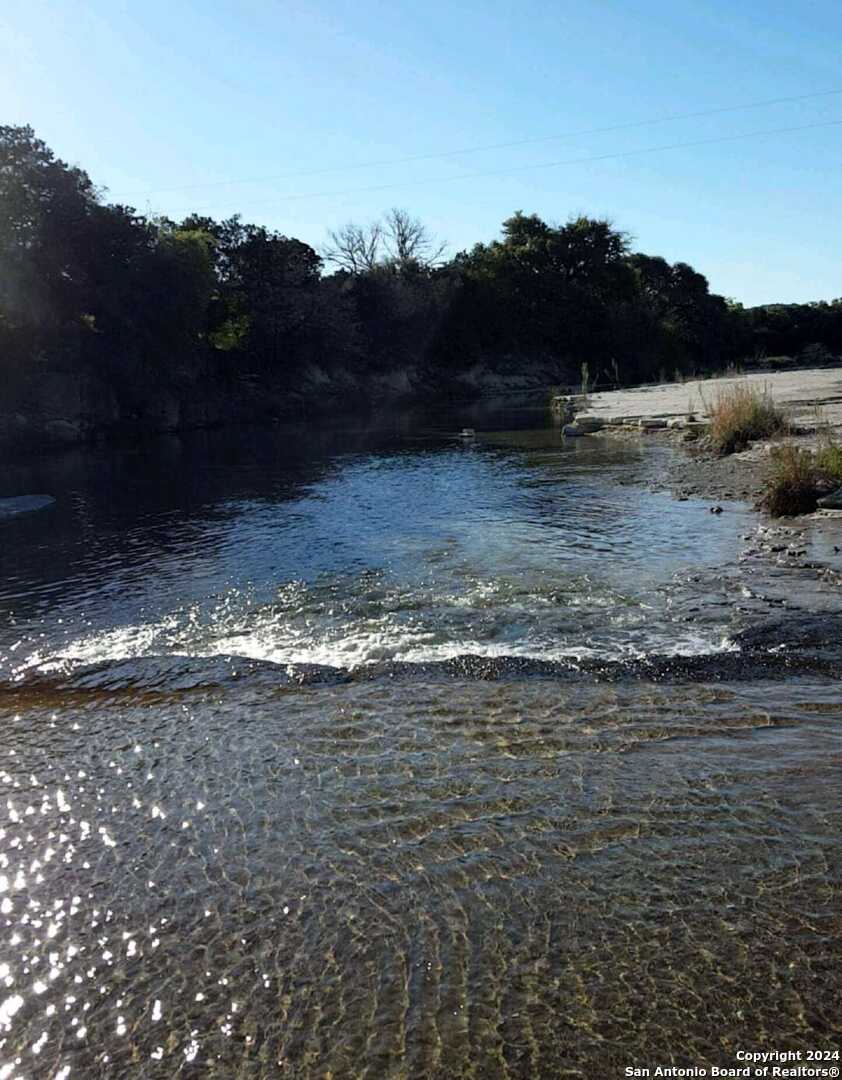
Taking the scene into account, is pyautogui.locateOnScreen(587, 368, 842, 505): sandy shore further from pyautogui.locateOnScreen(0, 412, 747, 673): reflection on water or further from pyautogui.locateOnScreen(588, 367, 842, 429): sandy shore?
pyautogui.locateOnScreen(0, 412, 747, 673): reflection on water

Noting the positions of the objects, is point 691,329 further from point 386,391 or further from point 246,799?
point 246,799

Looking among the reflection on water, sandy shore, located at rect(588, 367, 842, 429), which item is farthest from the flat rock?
sandy shore, located at rect(588, 367, 842, 429)

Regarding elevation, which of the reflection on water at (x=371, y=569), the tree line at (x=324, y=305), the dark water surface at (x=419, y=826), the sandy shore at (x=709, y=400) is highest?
the tree line at (x=324, y=305)

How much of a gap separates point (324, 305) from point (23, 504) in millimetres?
39326

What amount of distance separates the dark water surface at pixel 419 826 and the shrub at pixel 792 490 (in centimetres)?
250

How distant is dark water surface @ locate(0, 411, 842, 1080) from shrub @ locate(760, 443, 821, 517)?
2500 mm

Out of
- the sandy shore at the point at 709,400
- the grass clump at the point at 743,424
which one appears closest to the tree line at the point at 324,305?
the sandy shore at the point at 709,400

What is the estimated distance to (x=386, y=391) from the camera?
59.7 meters

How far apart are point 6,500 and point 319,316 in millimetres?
38213

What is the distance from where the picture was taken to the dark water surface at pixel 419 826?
10.3ft

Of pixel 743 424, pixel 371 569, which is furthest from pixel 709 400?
pixel 371 569

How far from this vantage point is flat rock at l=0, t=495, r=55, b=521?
16953 millimetres

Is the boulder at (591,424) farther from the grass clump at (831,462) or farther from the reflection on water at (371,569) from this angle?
the grass clump at (831,462)

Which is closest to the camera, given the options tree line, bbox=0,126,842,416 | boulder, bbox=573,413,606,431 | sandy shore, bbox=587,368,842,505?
sandy shore, bbox=587,368,842,505
